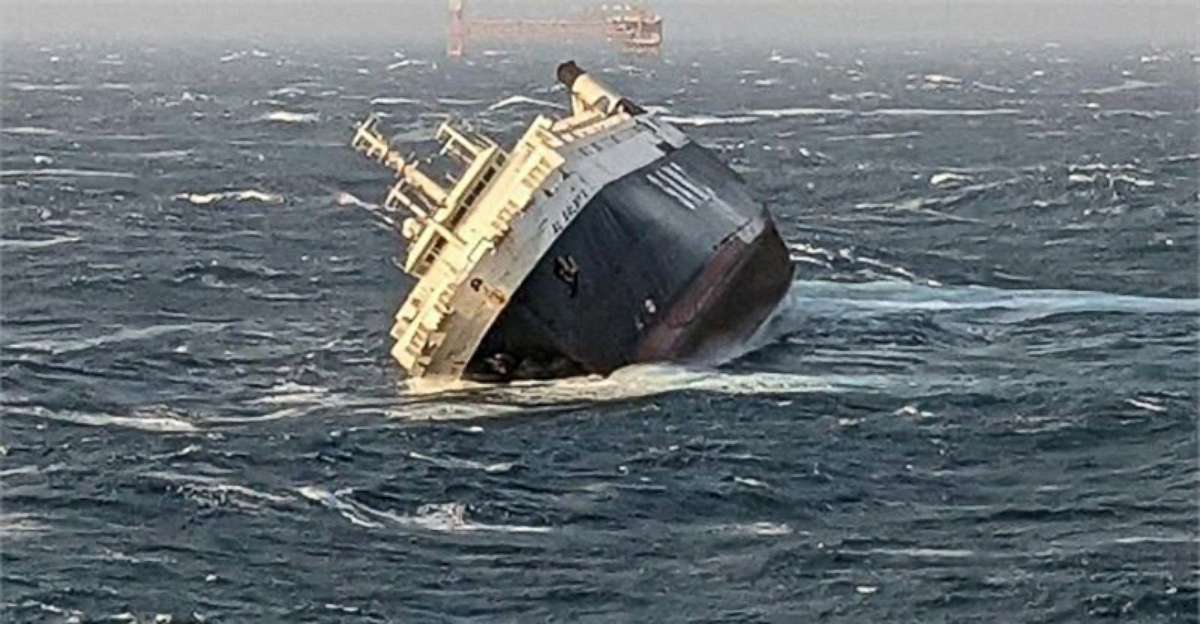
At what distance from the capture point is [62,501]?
37250 millimetres

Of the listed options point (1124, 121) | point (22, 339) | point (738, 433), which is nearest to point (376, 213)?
point (22, 339)

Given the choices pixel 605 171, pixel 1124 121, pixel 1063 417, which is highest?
pixel 605 171

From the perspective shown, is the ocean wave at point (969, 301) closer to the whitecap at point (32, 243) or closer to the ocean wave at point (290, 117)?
the whitecap at point (32, 243)

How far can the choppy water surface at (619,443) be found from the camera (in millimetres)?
32156

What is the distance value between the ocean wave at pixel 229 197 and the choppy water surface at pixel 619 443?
576cm

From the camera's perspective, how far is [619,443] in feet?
135

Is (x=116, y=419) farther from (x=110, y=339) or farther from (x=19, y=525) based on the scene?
(x=110, y=339)

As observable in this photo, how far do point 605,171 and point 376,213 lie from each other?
3210cm

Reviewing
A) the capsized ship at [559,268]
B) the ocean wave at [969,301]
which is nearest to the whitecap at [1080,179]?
the ocean wave at [969,301]

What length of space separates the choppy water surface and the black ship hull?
2.91 ft

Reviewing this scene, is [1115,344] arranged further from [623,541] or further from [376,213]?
[376,213]

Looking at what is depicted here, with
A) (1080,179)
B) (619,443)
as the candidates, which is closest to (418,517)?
(619,443)

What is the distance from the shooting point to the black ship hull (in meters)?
46.0

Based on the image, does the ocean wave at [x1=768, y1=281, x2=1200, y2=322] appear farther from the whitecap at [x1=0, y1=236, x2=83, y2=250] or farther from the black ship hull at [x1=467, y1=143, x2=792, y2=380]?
the whitecap at [x1=0, y1=236, x2=83, y2=250]
